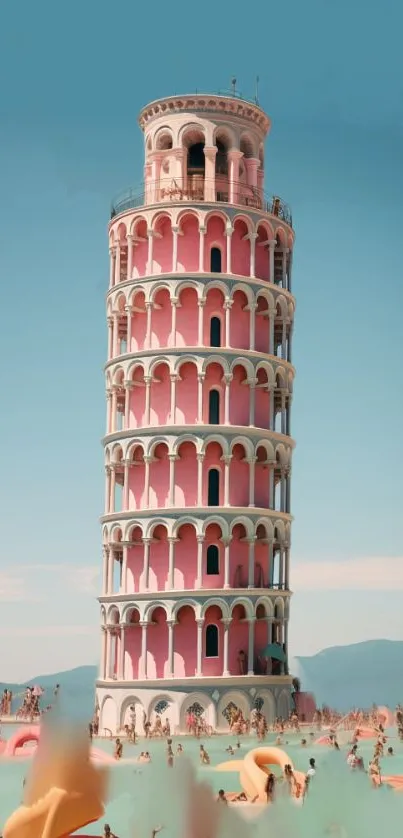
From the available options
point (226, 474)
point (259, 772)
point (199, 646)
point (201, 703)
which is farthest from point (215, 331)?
point (259, 772)

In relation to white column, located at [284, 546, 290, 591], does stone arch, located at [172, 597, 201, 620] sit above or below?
below

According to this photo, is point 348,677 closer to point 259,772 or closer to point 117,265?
point 117,265

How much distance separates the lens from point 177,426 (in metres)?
71.6

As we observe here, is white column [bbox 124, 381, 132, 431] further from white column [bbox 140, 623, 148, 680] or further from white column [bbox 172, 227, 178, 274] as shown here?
white column [bbox 140, 623, 148, 680]

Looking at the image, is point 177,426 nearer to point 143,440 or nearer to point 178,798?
point 143,440

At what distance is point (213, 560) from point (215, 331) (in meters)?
12.9

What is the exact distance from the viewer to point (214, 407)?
7319 centimetres

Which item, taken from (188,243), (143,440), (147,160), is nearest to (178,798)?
(143,440)

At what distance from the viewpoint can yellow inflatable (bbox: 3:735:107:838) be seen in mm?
33250

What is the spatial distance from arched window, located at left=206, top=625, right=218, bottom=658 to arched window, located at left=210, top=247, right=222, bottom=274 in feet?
66.1

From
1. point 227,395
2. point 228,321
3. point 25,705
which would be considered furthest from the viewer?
point 25,705

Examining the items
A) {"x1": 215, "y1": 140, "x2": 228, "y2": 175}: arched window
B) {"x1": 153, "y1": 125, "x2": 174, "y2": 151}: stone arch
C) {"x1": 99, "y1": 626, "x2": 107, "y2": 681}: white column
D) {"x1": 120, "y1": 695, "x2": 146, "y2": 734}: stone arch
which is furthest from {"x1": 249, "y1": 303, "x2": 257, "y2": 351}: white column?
{"x1": 120, "y1": 695, "x2": 146, "y2": 734}: stone arch

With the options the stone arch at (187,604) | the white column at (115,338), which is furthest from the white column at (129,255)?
the stone arch at (187,604)

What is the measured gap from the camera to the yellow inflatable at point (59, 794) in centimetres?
3325
